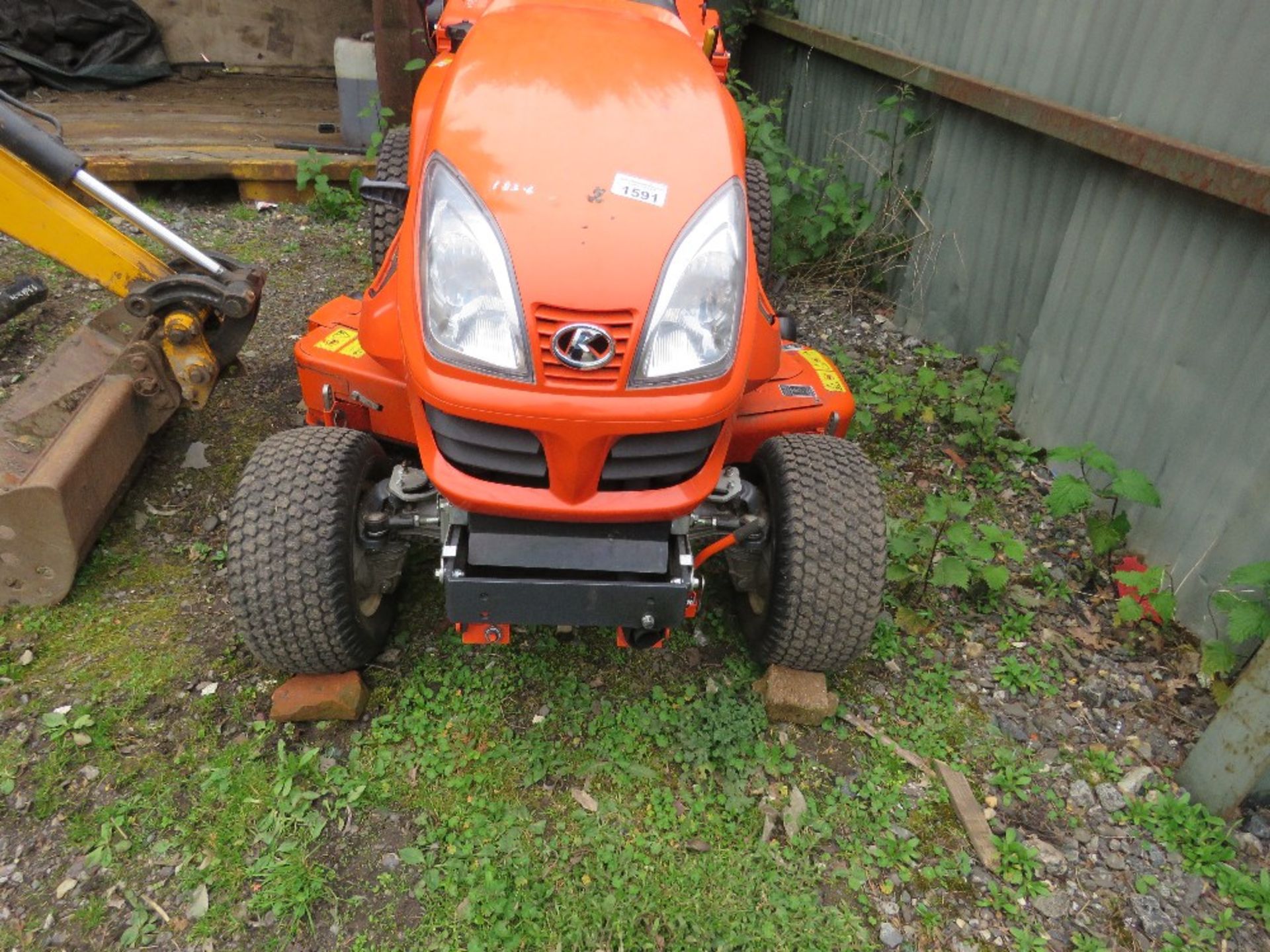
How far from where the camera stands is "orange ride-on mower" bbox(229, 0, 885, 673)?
1822mm

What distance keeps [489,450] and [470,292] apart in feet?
1.10

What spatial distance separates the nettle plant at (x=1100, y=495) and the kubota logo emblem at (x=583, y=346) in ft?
6.00

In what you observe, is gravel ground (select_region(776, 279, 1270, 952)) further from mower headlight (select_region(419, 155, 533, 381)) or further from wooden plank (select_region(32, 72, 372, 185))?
wooden plank (select_region(32, 72, 372, 185))

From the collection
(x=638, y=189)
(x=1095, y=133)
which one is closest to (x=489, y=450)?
(x=638, y=189)

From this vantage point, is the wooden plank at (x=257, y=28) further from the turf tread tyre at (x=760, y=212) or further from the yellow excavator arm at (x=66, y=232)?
the yellow excavator arm at (x=66, y=232)

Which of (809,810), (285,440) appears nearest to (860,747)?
(809,810)

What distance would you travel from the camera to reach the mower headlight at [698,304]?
184 cm

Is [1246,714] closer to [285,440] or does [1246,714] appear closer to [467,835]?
[467,835]

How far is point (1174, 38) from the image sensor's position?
282cm

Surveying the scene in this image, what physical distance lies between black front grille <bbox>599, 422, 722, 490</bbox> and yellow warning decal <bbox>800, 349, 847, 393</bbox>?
915 mm

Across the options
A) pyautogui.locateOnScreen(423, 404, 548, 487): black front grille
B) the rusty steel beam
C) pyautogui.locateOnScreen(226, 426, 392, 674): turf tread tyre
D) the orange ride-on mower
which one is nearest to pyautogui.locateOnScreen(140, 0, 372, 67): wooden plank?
the rusty steel beam

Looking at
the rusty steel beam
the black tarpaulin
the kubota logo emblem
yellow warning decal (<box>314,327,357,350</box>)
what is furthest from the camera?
the black tarpaulin

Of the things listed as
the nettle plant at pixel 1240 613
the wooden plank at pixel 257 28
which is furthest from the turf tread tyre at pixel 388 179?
the wooden plank at pixel 257 28

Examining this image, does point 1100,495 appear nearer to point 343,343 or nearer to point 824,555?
point 824,555
